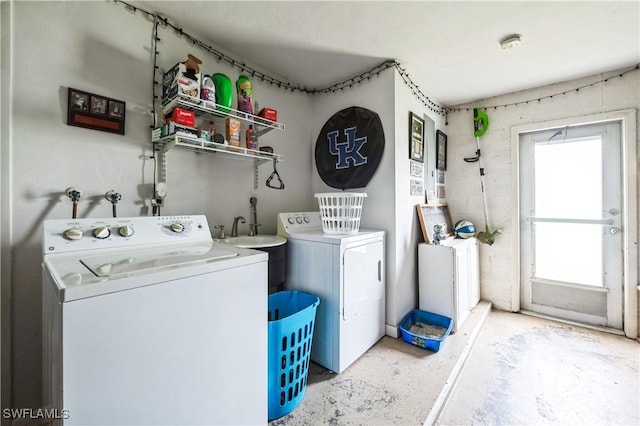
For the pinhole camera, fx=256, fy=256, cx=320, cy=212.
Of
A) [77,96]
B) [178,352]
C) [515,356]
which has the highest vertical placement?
[77,96]

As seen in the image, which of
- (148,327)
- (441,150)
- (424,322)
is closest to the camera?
(148,327)

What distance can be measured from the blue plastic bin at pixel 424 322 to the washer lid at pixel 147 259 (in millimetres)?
1584

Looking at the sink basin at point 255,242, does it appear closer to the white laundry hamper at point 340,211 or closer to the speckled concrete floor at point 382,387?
the white laundry hamper at point 340,211

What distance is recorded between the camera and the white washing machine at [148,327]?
67 centimetres

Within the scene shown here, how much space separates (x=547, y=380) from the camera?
1.63 meters

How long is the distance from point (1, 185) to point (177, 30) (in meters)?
1.29

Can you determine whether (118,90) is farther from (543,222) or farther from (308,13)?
(543,222)

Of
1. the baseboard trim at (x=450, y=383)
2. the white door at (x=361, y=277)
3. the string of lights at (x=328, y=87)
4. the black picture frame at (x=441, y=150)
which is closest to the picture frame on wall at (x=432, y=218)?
the black picture frame at (x=441, y=150)

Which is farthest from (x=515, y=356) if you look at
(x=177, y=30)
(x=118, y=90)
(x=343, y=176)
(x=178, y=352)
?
(x=177, y=30)

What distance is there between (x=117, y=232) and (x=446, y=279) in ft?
7.56

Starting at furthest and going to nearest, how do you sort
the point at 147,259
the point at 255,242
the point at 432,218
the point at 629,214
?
1. the point at 432,218
2. the point at 629,214
3. the point at 255,242
4. the point at 147,259

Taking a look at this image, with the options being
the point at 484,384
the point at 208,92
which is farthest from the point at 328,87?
the point at 484,384

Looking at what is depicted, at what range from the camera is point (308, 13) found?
1562mm

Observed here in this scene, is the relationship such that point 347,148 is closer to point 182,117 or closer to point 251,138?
point 251,138
